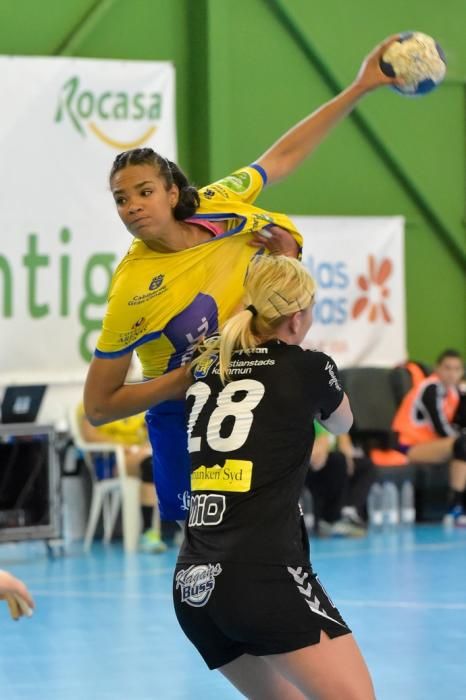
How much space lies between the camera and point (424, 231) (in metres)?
12.7

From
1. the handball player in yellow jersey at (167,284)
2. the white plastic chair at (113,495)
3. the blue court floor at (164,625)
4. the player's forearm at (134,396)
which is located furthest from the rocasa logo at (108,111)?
the player's forearm at (134,396)

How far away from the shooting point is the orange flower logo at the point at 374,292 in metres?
11.7

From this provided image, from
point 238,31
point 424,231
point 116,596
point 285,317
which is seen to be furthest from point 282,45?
point 285,317

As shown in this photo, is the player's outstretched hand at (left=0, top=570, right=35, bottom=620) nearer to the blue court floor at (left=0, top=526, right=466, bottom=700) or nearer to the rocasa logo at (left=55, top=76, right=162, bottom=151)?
the blue court floor at (left=0, top=526, right=466, bottom=700)

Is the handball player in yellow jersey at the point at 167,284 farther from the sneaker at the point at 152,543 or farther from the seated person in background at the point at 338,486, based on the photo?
the seated person in background at the point at 338,486

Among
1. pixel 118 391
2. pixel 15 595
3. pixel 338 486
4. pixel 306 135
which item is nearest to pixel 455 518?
pixel 338 486

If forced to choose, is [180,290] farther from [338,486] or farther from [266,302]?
[338,486]

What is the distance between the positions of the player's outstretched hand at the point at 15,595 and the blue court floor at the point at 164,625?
2.37 meters

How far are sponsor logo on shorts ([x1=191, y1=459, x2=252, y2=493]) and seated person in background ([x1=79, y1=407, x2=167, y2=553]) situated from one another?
6.48 meters

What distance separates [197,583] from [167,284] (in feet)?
2.60

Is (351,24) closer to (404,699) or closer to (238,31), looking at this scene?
(238,31)

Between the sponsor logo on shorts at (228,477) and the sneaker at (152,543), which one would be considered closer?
the sponsor logo on shorts at (228,477)

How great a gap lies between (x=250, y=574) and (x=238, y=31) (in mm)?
9533

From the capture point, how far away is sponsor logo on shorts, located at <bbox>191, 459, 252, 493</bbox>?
9.63 feet
